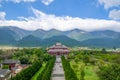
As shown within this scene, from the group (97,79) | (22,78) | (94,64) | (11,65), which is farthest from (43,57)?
(22,78)

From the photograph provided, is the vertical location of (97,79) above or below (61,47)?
below

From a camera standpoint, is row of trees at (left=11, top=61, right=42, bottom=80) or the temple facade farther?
the temple facade

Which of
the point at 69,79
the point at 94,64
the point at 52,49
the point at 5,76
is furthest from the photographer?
the point at 52,49

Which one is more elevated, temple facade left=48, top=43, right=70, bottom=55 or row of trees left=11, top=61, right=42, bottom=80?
temple facade left=48, top=43, right=70, bottom=55

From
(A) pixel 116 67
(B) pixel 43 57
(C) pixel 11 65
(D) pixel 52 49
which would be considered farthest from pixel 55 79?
(D) pixel 52 49

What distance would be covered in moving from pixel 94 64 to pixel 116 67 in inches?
1294

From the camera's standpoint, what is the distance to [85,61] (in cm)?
9262

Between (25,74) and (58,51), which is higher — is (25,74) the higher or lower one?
the lower one

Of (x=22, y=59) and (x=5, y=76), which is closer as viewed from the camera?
(x=5, y=76)

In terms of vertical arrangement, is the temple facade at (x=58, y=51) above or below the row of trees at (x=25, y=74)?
above

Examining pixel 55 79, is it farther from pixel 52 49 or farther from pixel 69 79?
pixel 52 49

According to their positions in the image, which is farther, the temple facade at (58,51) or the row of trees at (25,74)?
the temple facade at (58,51)

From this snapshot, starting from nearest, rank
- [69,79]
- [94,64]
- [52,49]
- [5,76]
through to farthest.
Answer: [69,79], [5,76], [94,64], [52,49]

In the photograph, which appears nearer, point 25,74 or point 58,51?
point 25,74
